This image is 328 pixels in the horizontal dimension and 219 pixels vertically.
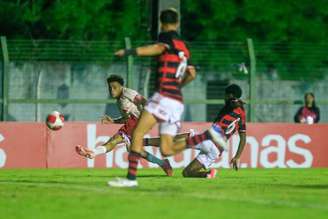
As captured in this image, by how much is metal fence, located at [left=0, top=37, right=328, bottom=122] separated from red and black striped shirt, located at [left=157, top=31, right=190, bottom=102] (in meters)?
5.66

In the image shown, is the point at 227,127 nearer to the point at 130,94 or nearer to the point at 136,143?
the point at 130,94

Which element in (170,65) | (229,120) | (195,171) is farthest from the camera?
(229,120)

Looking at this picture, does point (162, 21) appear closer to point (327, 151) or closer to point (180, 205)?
point (180, 205)

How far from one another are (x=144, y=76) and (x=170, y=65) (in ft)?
43.5

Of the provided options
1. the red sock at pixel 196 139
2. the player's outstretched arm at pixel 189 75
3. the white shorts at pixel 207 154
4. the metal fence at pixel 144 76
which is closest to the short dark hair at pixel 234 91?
the white shorts at pixel 207 154

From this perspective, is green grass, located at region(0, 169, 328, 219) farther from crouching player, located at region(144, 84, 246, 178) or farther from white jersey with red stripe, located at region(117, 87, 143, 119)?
white jersey with red stripe, located at region(117, 87, 143, 119)

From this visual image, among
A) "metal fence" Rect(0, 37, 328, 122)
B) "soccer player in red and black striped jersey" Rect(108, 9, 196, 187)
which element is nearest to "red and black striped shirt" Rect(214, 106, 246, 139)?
"metal fence" Rect(0, 37, 328, 122)

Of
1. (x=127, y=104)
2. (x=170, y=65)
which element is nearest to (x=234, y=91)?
(x=127, y=104)

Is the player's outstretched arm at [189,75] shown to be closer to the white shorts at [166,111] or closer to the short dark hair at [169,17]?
the white shorts at [166,111]

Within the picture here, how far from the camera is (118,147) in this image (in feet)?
76.7

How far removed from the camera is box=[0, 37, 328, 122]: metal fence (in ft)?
81.3

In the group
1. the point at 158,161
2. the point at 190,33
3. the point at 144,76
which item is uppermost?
the point at 190,33

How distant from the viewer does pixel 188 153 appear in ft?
77.6

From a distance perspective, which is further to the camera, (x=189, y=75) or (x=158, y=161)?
(x=158, y=161)
